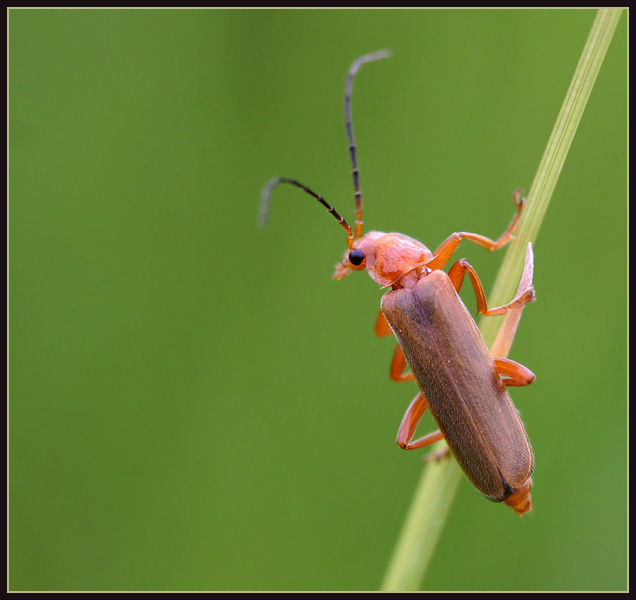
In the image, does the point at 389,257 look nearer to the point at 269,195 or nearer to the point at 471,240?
the point at 471,240

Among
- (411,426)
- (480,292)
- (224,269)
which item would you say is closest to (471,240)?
(480,292)

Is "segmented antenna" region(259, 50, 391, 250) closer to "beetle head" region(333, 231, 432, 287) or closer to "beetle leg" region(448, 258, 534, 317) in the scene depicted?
"beetle head" region(333, 231, 432, 287)

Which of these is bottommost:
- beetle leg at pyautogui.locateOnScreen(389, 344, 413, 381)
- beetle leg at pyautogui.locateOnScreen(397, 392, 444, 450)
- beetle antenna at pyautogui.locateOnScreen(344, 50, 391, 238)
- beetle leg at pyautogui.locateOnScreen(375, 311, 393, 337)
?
beetle leg at pyautogui.locateOnScreen(397, 392, 444, 450)

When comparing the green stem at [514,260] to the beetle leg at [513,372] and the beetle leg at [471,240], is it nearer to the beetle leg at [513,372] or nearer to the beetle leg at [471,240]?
the beetle leg at [513,372]

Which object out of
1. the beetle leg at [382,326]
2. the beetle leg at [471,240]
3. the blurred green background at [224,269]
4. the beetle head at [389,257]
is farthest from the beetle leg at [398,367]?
the blurred green background at [224,269]

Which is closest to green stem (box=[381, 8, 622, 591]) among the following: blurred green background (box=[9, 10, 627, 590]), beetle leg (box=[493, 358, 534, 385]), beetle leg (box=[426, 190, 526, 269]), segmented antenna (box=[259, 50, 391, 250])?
beetle leg (box=[493, 358, 534, 385])
